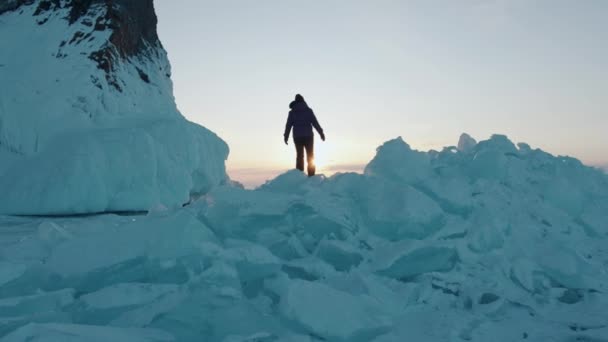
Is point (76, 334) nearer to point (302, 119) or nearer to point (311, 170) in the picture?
point (311, 170)

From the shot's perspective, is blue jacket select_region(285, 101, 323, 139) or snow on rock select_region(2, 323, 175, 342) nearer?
snow on rock select_region(2, 323, 175, 342)

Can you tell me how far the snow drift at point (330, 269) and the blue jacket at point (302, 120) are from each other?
1.57 metres

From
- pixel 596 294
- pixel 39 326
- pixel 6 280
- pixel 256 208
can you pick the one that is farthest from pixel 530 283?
pixel 6 280

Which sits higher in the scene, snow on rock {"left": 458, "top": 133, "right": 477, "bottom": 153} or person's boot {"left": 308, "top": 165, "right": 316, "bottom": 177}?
snow on rock {"left": 458, "top": 133, "right": 477, "bottom": 153}

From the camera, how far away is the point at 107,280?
3.70 metres

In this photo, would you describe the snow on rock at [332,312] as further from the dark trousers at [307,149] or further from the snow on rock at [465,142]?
the snow on rock at [465,142]

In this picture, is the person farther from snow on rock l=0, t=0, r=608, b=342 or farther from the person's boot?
snow on rock l=0, t=0, r=608, b=342

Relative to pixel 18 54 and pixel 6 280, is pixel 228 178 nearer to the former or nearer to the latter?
pixel 18 54

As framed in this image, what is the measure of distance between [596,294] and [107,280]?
3669mm

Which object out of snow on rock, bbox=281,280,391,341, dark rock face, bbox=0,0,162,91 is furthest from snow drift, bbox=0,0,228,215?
snow on rock, bbox=281,280,391,341

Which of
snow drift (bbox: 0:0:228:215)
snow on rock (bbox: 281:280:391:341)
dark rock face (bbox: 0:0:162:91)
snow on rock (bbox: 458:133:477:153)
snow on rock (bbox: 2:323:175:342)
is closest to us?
snow on rock (bbox: 2:323:175:342)

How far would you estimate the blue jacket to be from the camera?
24.8 feet

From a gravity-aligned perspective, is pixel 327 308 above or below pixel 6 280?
above

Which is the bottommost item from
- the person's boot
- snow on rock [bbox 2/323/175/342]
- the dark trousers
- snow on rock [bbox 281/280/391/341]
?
snow on rock [bbox 2/323/175/342]
